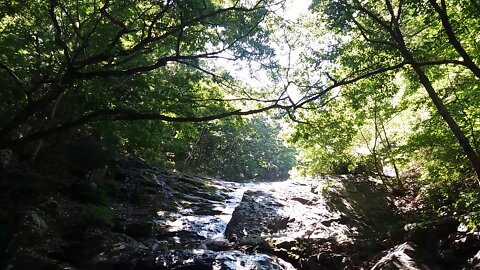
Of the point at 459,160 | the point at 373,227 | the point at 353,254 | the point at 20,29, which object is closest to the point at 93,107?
the point at 20,29

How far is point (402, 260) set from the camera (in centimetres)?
777

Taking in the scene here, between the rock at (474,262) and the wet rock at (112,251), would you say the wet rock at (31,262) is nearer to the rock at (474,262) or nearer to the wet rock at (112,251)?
the wet rock at (112,251)

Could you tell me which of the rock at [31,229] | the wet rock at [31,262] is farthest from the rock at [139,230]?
the wet rock at [31,262]

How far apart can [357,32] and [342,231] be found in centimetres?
607

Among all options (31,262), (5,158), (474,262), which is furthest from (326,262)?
(5,158)

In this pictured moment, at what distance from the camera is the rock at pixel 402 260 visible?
299 inches

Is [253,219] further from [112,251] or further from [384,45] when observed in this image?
[384,45]

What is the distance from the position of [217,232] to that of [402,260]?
7.28 meters

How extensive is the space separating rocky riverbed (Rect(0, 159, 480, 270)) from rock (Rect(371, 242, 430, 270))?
0.03 metres

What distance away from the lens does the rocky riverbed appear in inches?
323

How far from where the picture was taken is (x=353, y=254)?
9.53m

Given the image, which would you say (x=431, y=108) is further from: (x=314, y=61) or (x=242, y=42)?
(x=242, y=42)

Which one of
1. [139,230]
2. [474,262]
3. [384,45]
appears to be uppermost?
[384,45]

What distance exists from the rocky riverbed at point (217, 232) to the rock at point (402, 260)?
0.03 m
